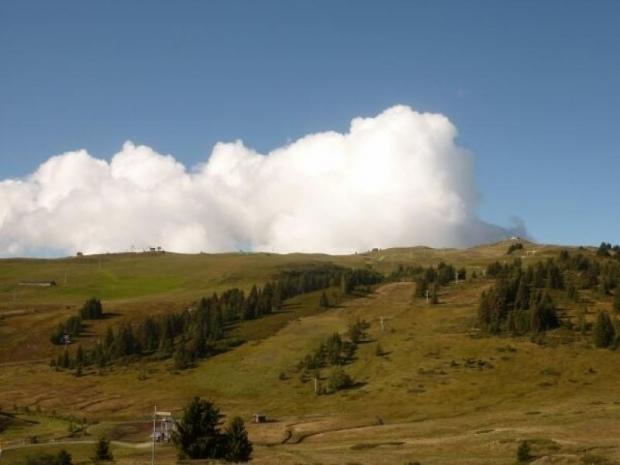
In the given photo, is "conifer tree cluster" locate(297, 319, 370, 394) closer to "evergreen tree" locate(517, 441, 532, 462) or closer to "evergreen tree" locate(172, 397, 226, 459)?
"evergreen tree" locate(172, 397, 226, 459)

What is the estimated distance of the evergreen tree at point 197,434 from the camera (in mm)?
57188

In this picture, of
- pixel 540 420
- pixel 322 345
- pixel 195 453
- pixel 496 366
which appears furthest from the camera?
pixel 322 345

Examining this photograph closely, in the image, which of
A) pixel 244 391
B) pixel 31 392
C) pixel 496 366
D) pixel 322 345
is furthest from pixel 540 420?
pixel 31 392

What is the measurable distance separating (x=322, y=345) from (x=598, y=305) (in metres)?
66.8

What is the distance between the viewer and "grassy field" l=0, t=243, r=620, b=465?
69188 mm

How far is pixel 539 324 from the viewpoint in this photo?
154250mm

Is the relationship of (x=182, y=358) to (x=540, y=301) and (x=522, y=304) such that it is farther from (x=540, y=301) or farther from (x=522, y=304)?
(x=540, y=301)

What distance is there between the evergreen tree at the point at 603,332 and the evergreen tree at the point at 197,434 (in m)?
104

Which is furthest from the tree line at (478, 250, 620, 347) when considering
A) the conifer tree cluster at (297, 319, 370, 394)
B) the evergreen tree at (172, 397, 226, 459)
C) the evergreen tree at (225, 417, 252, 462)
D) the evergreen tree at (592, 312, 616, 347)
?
the evergreen tree at (172, 397, 226, 459)

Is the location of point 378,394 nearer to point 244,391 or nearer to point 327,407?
point 327,407

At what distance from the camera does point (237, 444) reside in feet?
194

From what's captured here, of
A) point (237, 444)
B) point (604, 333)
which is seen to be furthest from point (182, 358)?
point (237, 444)

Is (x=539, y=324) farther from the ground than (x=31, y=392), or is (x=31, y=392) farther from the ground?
(x=539, y=324)

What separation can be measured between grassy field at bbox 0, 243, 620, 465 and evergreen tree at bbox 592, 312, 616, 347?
3.90 metres
